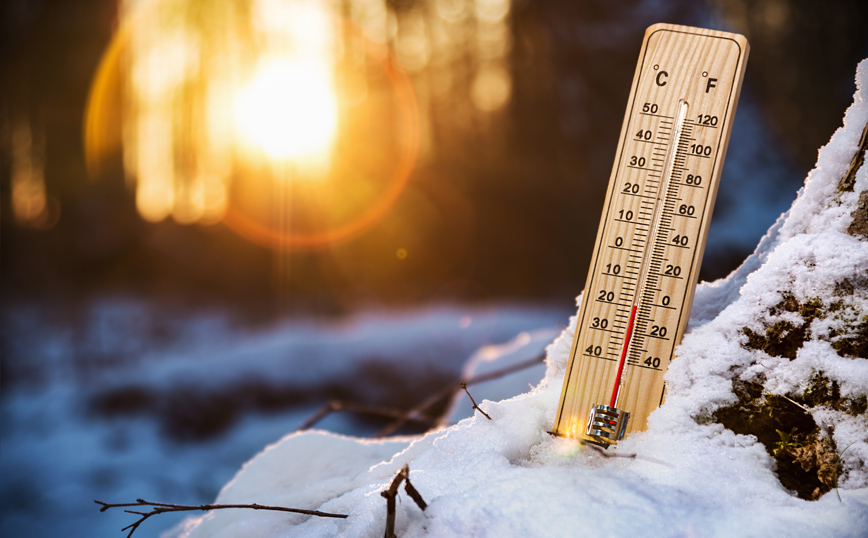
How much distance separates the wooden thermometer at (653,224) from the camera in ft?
2.39

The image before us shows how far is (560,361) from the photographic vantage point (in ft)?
2.84

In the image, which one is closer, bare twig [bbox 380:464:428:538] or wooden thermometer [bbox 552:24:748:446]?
bare twig [bbox 380:464:428:538]

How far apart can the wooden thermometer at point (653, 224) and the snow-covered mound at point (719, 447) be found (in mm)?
51

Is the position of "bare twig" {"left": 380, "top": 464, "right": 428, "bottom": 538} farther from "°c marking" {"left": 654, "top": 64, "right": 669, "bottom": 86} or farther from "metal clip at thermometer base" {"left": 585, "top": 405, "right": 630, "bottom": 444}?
"°c marking" {"left": 654, "top": 64, "right": 669, "bottom": 86}

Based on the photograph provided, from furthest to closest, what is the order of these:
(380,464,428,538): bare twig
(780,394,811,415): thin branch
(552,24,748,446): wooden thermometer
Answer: (552,24,748,446): wooden thermometer < (780,394,811,415): thin branch < (380,464,428,538): bare twig

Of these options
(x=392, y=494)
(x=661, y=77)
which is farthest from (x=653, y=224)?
(x=392, y=494)

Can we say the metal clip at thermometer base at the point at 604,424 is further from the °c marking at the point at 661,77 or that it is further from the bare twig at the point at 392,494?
the °c marking at the point at 661,77

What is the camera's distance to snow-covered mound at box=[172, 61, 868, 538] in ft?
1.69

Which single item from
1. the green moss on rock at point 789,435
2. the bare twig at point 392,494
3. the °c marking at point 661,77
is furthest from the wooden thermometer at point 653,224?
the bare twig at point 392,494

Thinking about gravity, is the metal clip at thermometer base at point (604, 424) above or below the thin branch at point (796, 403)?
below

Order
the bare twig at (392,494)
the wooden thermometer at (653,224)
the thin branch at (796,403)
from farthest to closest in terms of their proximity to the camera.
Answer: the wooden thermometer at (653,224)
the thin branch at (796,403)
the bare twig at (392,494)

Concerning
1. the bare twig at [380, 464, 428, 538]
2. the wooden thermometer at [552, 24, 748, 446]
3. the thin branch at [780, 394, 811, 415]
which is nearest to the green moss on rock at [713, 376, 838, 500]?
the thin branch at [780, 394, 811, 415]

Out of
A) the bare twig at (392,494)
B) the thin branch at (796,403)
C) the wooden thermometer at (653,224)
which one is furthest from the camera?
the wooden thermometer at (653,224)

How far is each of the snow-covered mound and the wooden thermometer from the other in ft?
0.17
